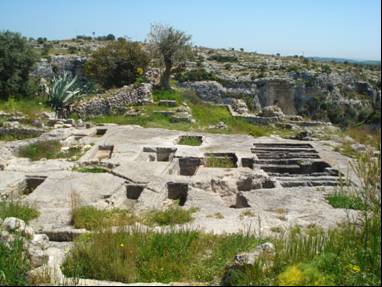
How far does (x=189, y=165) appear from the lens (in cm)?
1217

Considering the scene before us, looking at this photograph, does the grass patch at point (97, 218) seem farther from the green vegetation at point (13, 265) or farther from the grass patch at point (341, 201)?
the grass patch at point (341, 201)

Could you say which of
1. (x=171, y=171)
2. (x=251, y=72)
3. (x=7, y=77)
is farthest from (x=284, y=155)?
(x=251, y=72)

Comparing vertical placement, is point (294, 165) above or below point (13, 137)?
below

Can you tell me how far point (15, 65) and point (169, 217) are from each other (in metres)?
15.5

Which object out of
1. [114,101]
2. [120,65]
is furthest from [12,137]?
[120,65]

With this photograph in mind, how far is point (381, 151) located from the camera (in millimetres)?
4180

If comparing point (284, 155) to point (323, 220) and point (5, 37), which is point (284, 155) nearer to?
point (323, 220)

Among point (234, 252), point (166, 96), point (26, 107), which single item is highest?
point (166, 96)

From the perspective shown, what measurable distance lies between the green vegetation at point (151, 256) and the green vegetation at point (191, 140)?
8.34 m

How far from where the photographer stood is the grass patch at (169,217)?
7.29m

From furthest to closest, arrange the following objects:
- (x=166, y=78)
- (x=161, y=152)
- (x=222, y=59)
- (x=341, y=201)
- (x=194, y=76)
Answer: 1. (x=222, y=59)
2. (x=194, y=76)
3. (x=166, y=78)
4. (x=161, y=152)
5. (x=341, y=201)

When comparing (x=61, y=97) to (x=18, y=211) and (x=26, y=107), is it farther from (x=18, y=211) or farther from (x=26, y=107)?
(x=18, y=211)

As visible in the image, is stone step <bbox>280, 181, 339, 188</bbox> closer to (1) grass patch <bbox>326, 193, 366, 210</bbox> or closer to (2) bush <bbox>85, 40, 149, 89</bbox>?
(1) grass patch <bbox>326, 193, 366, 210</bbox>

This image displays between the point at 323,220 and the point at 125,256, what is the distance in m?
3.58
